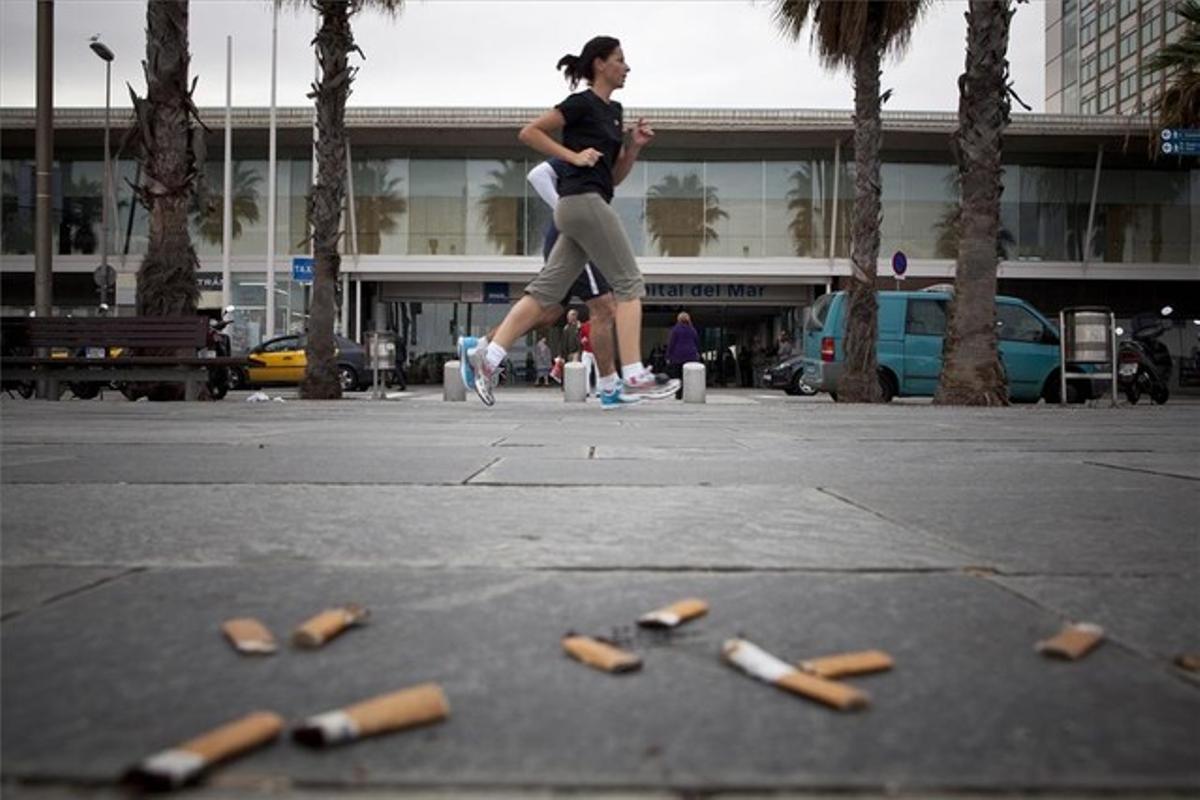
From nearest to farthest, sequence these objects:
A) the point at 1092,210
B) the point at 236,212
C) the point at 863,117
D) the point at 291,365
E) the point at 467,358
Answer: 1. the point at 467,358
2. the point at 863,117
3. the point at 291,365
4. the point at 1092,210
5. the point at 236,212

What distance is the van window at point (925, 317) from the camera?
16.8 m

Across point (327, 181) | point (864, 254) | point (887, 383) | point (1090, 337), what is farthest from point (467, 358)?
point (887, 383)

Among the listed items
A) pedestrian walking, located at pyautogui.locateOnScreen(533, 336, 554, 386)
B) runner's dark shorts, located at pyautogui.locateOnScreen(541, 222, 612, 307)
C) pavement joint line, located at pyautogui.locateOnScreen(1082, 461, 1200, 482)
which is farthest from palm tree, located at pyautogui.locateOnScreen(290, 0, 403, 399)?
pedestrian walking, located at pyautogui.locateOnScreen(533, 336, 554, 386)

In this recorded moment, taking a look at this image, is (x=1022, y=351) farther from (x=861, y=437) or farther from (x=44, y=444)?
(x=44, y=444)

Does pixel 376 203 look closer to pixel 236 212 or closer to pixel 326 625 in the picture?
pixel 236 212

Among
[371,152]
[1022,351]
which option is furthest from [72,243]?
[1022,351]

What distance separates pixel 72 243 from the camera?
29344mm

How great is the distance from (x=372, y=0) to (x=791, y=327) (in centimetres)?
1763

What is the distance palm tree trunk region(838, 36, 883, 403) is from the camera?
47.8 feet

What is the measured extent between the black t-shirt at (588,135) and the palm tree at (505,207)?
865 inches

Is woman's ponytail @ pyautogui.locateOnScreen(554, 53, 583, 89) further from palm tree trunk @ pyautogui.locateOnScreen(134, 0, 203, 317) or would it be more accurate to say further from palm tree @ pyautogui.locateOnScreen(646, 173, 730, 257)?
palm tree @ pyautogui.locateOnScreen(646, 173, 730, 257)

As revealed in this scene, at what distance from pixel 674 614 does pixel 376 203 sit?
2919 cm

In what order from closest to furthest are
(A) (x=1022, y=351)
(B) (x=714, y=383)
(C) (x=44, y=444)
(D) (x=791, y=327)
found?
(C) (x=44, y=444), (A) (x=1022, y=351), (D) (x=791, y=327), (B) (x=714, y=383)

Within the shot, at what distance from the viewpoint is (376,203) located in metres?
29.3
